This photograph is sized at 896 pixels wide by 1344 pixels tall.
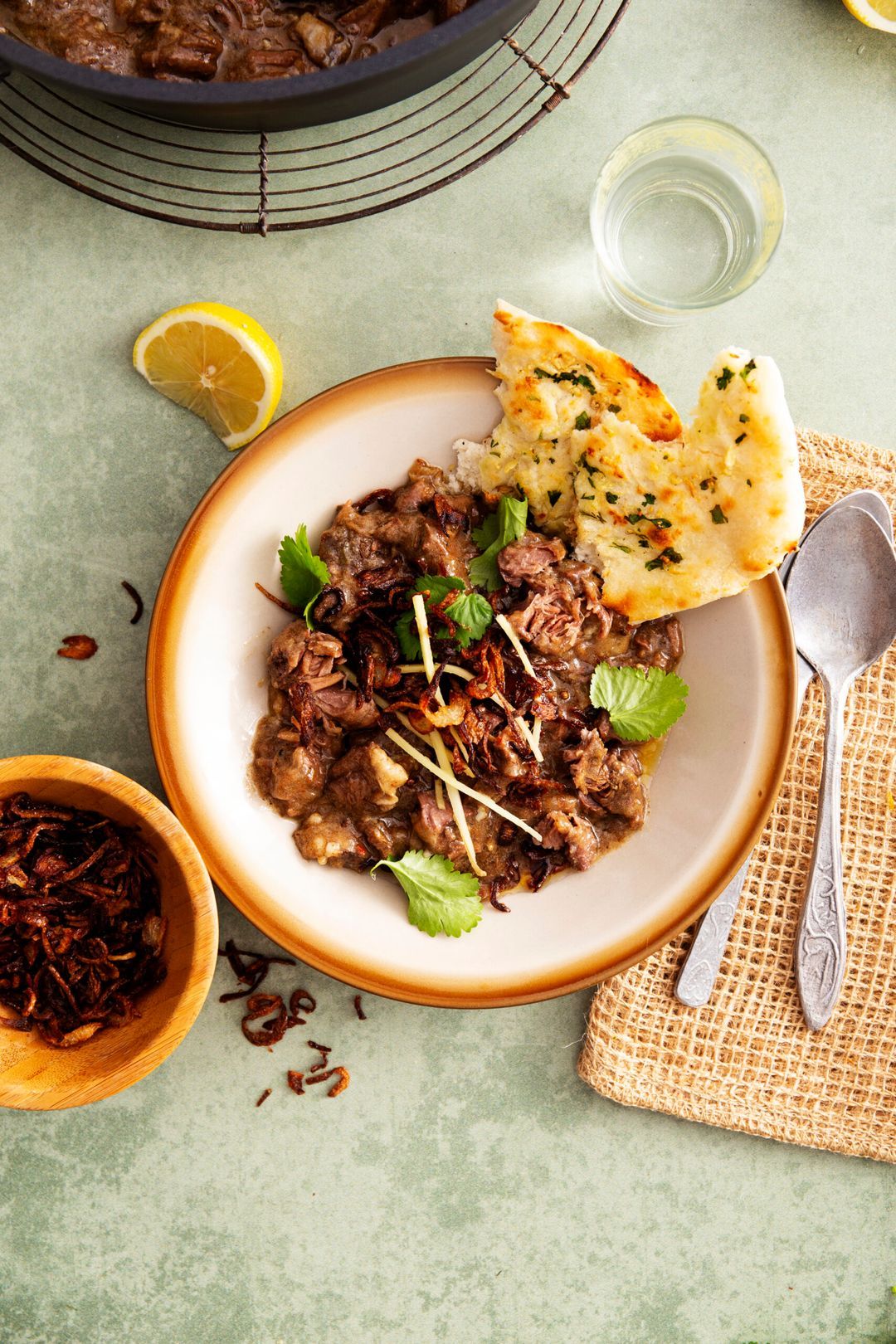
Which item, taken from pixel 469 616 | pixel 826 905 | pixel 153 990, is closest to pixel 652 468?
pixel 469 616

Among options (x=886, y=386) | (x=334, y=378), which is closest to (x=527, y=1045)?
(x=334, y=378)

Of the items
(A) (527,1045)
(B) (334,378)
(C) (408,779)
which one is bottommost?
(A) (527,1045)

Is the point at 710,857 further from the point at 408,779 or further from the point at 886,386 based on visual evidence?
the point at 886,386

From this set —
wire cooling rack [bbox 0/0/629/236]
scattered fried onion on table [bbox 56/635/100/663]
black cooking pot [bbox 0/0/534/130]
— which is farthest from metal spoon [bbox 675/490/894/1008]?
scattered fried onion on table [bbox 56/635/100/663]

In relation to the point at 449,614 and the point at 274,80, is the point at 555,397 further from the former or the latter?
the point at 274,80

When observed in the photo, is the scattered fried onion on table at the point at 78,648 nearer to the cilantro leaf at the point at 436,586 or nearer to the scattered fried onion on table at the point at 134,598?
the scattered fried onion on table at the point at 134,598

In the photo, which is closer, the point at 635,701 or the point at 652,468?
the point at 652,468
